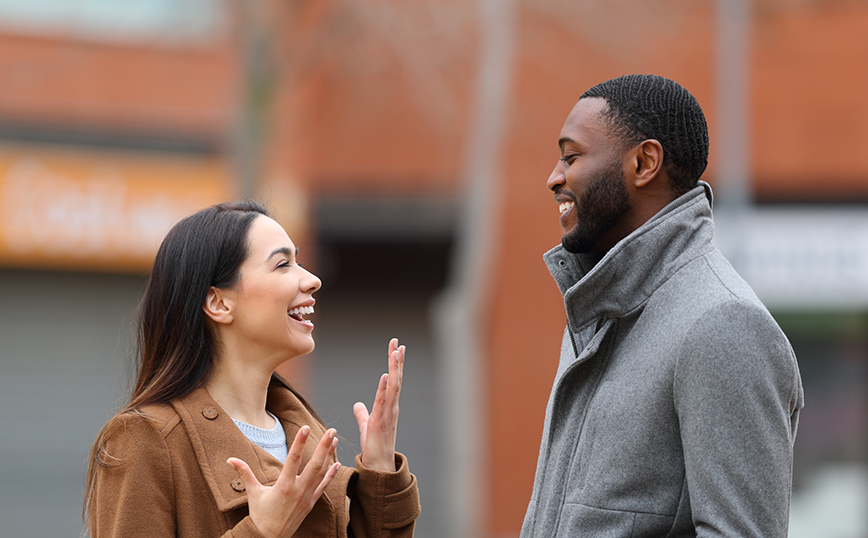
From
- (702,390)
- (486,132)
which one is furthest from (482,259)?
(702,390)

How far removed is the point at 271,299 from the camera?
276 centimetres

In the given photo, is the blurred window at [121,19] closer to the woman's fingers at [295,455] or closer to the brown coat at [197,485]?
the brown coat at [197,485]

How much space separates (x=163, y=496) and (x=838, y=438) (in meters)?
10.6

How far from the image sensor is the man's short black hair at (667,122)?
2284 mm

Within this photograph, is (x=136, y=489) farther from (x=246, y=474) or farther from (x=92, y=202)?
(x=92, y=202)

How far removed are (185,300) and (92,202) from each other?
30.0 ft

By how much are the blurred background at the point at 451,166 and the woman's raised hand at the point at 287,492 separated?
8.44m

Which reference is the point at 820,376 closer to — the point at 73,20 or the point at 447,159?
the point at 447,159

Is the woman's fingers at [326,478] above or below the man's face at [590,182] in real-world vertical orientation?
below

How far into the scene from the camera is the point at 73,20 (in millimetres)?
11547

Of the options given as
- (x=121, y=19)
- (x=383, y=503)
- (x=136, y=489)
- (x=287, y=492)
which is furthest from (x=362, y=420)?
(x=121, y=19)

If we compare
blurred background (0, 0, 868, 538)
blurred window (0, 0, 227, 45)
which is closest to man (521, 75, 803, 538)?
blurred background (0, 0, 868, 538)

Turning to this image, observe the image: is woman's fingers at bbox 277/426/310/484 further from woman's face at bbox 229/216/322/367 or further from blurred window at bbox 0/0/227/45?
blurred window at bbox 0/0/227/45

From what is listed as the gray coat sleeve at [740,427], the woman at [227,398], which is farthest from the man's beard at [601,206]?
the woman at [227,398]
